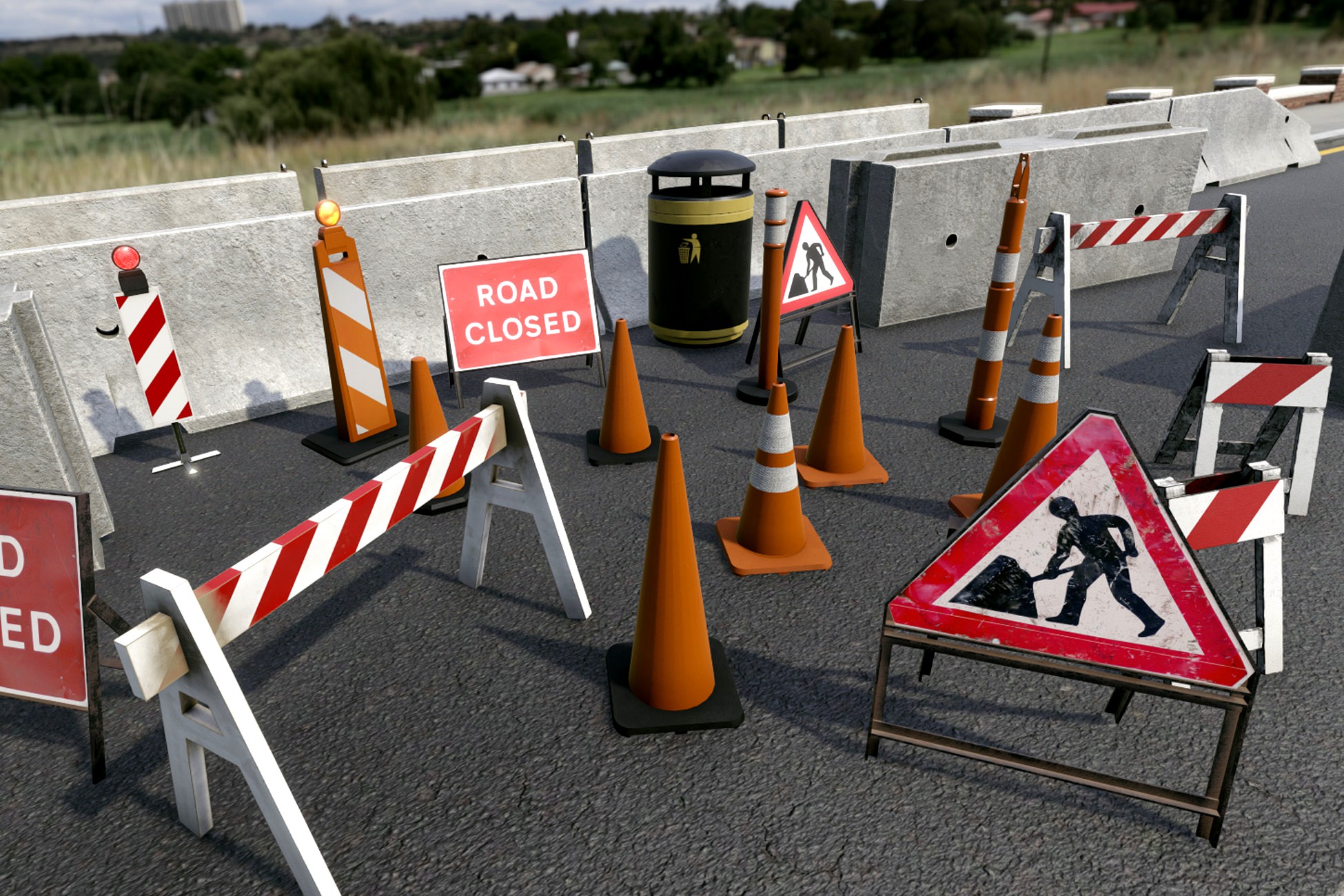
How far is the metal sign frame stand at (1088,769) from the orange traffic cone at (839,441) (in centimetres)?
226

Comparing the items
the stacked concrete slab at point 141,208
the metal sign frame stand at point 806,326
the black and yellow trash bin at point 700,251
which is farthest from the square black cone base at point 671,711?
the stacked concrete slab at point 141,208

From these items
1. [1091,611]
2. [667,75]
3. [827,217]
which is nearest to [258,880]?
[1091,611]

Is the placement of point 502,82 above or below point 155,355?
above

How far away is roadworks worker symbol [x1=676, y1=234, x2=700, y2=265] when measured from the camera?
7.02 meters

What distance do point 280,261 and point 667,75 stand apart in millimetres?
87465

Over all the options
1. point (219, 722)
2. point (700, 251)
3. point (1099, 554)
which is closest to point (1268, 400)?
point (1099, 554)

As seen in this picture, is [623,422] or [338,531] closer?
[338,531]

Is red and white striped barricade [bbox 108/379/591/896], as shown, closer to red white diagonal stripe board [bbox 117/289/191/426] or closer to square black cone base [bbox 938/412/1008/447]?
red white diagonal stripe board [bbox 117/289/191/426]

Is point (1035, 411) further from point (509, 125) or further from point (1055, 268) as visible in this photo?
point (509, 125)

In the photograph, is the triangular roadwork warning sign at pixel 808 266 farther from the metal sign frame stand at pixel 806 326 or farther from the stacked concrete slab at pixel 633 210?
the stacked concrete slab at pixel 633 210

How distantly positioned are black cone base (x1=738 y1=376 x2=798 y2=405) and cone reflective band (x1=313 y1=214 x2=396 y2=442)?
2.63 m

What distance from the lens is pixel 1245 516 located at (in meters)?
3.14

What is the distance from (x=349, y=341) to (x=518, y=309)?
123cm

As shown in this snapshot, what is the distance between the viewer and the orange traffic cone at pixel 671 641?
3248mm
